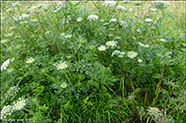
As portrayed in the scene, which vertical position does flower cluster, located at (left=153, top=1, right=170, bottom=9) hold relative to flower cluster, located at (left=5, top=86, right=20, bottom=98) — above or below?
above

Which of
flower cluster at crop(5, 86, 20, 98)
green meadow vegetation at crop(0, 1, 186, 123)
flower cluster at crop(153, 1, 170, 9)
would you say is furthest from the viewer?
flower cluster at crop(153, 1, 170, 9)

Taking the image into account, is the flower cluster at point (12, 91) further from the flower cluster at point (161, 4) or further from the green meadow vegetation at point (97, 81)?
the flower cluster at point (161, 4)

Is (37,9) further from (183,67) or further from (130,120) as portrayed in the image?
(183,67)

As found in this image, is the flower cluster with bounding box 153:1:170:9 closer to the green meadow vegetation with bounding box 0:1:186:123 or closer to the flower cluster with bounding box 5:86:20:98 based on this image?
the green meadow vegetation with bounding box 0:1:186:123

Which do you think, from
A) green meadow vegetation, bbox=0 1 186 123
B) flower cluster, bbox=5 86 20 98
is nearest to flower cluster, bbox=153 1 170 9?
green meadow vegetation, bbox=0 1 186 123

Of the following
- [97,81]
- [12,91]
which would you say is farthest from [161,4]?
[12,91]

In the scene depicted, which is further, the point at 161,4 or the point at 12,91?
the point at 161,4

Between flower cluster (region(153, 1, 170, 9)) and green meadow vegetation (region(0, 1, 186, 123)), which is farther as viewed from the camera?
flower cluster (region(153, 1, 170, 9))

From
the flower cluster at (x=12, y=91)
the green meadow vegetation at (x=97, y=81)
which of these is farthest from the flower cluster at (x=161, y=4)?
the flower cluster at (x=12, y=91)

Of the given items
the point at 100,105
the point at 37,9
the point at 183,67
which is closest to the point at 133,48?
the point at 183,67

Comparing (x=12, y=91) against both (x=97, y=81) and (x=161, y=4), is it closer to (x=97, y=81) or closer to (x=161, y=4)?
(x=97, y=81)

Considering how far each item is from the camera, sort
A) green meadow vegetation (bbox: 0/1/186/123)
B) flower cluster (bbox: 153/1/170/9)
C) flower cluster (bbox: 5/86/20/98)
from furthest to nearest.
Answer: flower cluster (bbox: 153/1/170/9), flower cluster (bbox: 5/86/20/98), green meadow vegetation (bbox: 0/1/186/123)

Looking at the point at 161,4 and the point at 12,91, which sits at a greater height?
the point at 161,4

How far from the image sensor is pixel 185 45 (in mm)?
2588
